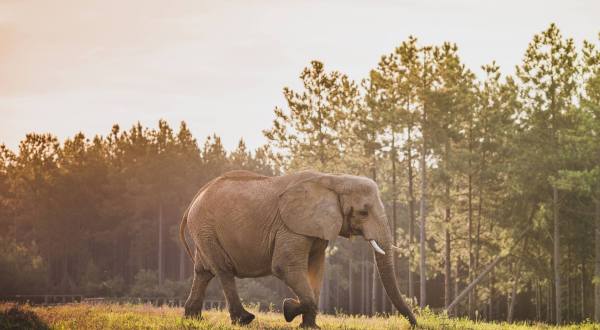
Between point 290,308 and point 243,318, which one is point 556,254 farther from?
point 290,308

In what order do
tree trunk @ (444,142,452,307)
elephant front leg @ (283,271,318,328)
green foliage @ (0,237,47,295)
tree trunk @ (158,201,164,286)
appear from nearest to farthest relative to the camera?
elephant front leg @ (283,271,318,328), tree trunk @ (444,142,452,307), green foliage @ (0,237,47,295), tree trunk @ (158,201,164,286)

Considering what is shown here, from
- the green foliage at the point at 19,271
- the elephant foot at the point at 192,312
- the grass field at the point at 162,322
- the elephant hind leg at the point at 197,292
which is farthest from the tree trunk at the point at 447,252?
the green foliage at the point at 19,271

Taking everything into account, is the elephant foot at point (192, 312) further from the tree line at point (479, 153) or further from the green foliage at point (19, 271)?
the green foliage at point (19, 271)

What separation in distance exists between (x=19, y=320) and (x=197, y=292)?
18.8 feet

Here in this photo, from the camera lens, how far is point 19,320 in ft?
51.0

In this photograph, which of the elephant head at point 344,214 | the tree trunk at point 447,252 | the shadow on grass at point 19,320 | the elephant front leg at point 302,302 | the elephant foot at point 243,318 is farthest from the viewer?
the tree trunk at point 447,252

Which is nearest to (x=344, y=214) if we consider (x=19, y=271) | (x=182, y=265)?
(x=19, y=271)

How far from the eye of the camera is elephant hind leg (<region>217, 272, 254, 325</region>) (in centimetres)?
1858

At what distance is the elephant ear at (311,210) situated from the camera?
58.6ft

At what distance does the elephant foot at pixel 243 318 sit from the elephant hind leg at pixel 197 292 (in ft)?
6.15

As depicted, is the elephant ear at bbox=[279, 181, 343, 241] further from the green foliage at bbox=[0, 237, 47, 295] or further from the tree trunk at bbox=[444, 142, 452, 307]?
the green foliage at bbox=[0, 237, 47, 295]

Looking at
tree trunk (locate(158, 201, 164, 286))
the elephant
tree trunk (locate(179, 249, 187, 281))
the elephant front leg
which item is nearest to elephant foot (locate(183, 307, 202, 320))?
the elephant

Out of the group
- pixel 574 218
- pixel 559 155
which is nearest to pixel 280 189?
pixel 559 155

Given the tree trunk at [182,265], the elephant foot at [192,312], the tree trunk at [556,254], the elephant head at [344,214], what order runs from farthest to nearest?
the tree trunk at [182,265] → the tree trunk at [556,254] → the elephant foot at [192,312] → the elephant head at [344,214]
